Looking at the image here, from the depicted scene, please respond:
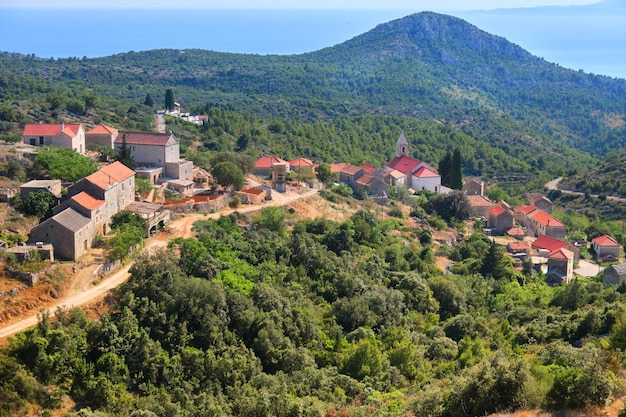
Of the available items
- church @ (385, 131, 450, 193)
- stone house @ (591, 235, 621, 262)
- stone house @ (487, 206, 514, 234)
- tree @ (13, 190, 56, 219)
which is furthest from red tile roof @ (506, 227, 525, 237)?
tree @ (13, 190, 56, 219)

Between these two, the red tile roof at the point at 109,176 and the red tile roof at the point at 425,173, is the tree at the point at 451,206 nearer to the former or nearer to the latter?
the red tile roof at the point at 425,173

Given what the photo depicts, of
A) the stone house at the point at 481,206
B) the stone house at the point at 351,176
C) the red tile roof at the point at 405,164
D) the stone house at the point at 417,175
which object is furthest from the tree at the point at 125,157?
the red tile roof at the point at 405,164

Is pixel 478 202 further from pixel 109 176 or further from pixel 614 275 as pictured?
pixel 109 176

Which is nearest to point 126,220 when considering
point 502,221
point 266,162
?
point 266,162

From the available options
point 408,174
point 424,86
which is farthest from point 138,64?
point 408,174

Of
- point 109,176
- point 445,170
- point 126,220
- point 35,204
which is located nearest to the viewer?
point 35,204

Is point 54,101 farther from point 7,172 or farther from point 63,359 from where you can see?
point 63,359
